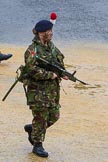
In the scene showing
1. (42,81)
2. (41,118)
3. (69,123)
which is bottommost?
(69,123)

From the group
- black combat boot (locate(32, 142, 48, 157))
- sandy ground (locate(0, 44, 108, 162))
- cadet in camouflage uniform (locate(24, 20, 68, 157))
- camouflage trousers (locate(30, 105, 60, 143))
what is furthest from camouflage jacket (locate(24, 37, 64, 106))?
sandy ground (locate(0, 44, 108, 162))

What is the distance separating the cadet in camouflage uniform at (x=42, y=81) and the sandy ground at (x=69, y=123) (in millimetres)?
560

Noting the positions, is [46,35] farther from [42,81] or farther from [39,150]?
[39,150]

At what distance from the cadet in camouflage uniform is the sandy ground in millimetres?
560

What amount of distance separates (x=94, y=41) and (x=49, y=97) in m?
12.3

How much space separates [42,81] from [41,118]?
41 cm

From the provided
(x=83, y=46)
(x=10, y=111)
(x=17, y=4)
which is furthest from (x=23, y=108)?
(x=17, y=4)

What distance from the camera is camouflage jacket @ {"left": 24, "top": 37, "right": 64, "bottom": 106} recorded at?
5672 millimetres

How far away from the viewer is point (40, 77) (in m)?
5.66

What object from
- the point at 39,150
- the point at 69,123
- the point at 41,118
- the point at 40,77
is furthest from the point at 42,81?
the point at 69,123

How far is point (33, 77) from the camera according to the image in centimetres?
573

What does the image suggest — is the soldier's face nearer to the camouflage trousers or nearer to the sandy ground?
the camouflage trousers

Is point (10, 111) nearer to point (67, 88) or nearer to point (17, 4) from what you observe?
point (67, 88)

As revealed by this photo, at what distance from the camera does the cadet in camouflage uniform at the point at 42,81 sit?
5676 millimetres
